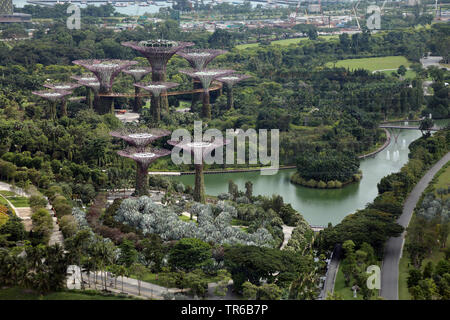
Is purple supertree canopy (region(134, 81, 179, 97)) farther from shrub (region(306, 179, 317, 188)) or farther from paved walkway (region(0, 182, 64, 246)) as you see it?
paved walkway (region(0, 182, 64, 246))

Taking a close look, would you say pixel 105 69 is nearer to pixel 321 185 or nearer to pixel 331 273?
pixel 321 185

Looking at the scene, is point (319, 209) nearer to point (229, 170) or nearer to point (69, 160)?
point (229, 170)

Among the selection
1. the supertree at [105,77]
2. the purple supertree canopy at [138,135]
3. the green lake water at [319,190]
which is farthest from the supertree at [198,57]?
A: the purple supertree canopy at [138,135]

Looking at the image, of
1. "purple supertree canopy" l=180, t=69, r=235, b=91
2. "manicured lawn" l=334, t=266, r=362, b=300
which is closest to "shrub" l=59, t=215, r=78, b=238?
"manicured lawn" l=334, t=266, r=362, b=300

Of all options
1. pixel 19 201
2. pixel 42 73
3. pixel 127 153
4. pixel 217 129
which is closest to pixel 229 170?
pixel 217 129

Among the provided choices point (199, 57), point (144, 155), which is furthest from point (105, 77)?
point (144, 155)
